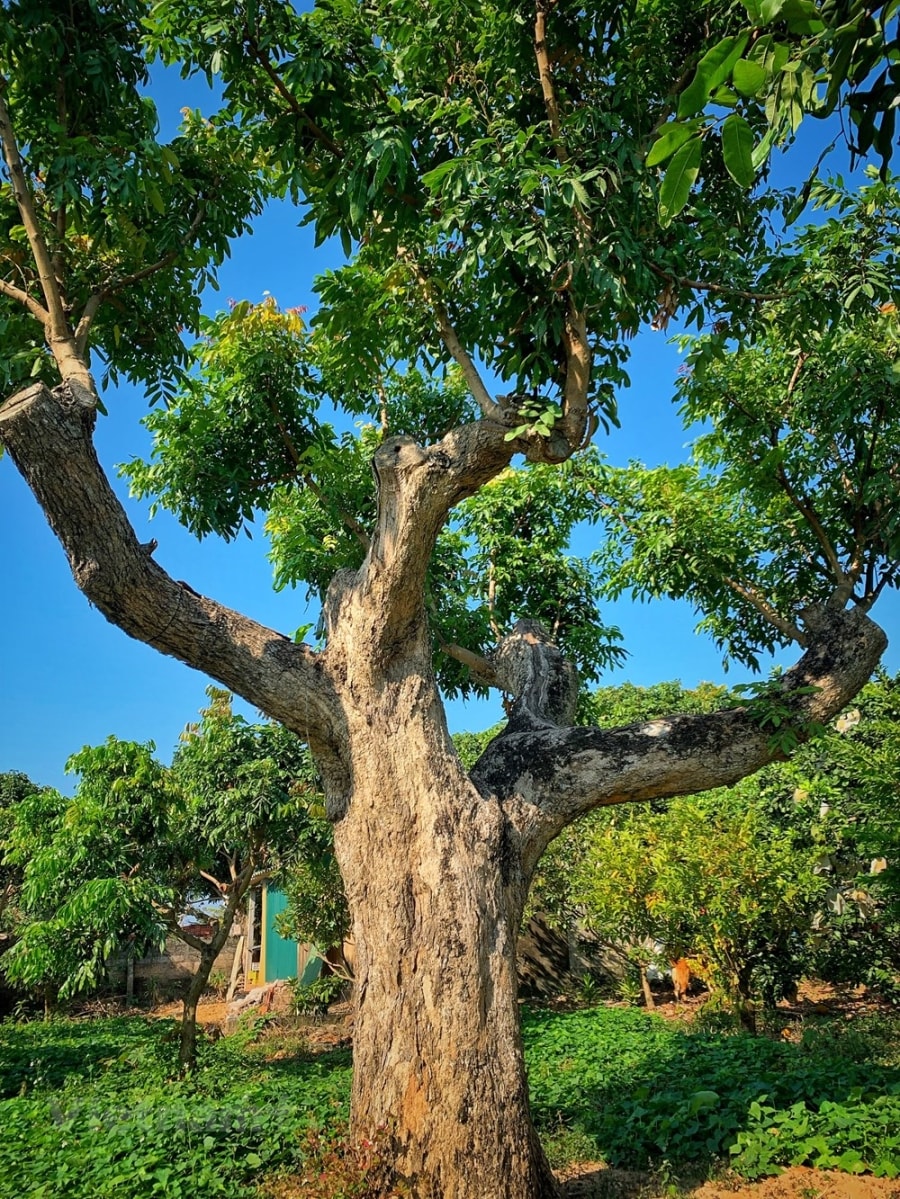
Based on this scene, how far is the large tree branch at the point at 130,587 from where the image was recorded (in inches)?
136

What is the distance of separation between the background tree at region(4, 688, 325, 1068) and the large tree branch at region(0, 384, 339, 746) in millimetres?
4636

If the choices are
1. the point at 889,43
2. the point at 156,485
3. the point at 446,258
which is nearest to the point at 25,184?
the point at 446,258

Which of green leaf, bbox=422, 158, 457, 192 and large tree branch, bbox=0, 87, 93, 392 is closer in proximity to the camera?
green leaf, bbox=422, 158, 457, 192

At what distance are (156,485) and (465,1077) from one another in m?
5.63

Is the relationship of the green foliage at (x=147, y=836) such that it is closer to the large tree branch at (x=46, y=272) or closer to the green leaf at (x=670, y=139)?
the large tree branch at (x=46, y=272)

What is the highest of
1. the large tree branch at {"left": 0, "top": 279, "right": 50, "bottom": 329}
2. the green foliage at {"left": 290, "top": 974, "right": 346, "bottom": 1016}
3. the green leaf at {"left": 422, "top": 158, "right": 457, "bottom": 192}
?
the large tree branch at {"left": 0, "top": 279, "right": 50, "bottom": 329}

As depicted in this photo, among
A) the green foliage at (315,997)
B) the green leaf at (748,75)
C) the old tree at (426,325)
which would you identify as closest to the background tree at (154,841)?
the green foliage at (315,997)

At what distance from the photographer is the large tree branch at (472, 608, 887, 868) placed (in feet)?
14.2

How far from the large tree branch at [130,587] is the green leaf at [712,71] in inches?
118

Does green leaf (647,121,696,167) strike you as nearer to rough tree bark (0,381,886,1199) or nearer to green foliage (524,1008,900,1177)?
rough tree bark (0,381,886,1199)

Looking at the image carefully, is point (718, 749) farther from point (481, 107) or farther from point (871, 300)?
point (481, 107)

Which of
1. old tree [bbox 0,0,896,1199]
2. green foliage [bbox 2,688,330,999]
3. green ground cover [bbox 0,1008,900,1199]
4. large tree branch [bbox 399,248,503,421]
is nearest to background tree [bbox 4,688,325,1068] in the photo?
green foliage [bbox 2,688,330,999]

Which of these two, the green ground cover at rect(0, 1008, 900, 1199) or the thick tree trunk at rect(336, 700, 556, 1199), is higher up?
the thick tree trunk at rect(336, 700, 556, 1199)

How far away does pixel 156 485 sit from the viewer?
7289 mm
